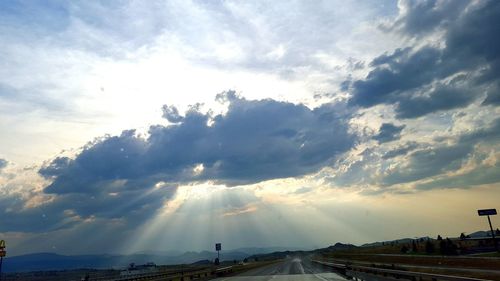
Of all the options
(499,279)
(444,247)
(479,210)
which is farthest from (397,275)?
(444,247)

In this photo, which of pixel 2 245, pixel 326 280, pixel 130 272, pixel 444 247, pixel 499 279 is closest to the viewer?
pixel 499 279

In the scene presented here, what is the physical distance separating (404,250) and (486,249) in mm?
33967

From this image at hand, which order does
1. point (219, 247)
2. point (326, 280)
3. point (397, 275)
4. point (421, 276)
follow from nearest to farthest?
point (421, 276) → point (397, 275) → point (326, 280) → point (219, 247)

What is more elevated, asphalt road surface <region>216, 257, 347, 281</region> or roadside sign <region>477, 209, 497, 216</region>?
roadside sign <region>477, 209, 497, 216</region>

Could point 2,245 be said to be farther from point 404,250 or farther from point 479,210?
point 404,250

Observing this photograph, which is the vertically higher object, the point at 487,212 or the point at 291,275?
the point at 487,212

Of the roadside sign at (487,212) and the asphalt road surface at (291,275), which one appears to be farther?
the roadside sign at (487,212)

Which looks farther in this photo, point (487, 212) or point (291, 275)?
point (487, 212)

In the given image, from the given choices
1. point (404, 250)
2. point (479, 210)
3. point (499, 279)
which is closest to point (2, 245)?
point (499, 279)

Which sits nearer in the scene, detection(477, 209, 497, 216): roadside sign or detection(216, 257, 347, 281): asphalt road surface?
detection(216, 257, 347, 281): asphalt road surface

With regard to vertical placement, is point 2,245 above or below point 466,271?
above

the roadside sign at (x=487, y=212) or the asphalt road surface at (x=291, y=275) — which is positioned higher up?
the roadside sign at (x=487, y=212)

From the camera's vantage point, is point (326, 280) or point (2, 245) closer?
point (2, 245)

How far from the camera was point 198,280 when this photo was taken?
57.0 metres
